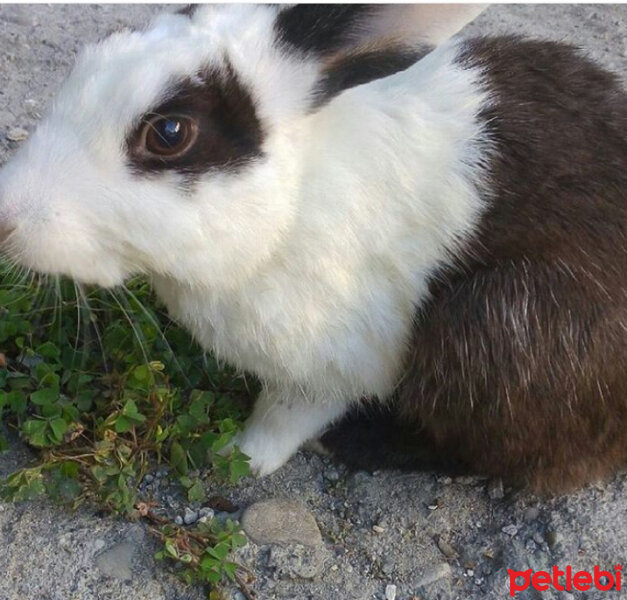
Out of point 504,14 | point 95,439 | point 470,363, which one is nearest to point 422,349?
point 470,363

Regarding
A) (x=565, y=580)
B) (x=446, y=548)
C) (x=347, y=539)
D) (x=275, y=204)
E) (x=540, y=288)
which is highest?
(x=275, y=204)

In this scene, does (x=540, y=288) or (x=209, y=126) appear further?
(x=540, y=288)

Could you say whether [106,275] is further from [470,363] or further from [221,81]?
[470,363]

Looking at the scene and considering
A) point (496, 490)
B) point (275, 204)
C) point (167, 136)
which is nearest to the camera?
point (167, 136)

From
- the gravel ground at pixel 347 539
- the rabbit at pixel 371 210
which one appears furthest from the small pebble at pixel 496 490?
the rabbit at pixel 371 210

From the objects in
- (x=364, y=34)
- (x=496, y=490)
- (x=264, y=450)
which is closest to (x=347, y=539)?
(x=264, y=450)

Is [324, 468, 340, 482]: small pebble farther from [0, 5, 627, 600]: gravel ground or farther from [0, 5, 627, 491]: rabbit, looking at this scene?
[0, 5, 627, 491]: rabbit

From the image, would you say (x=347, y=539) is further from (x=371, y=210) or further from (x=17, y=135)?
(x=17, y=135)
